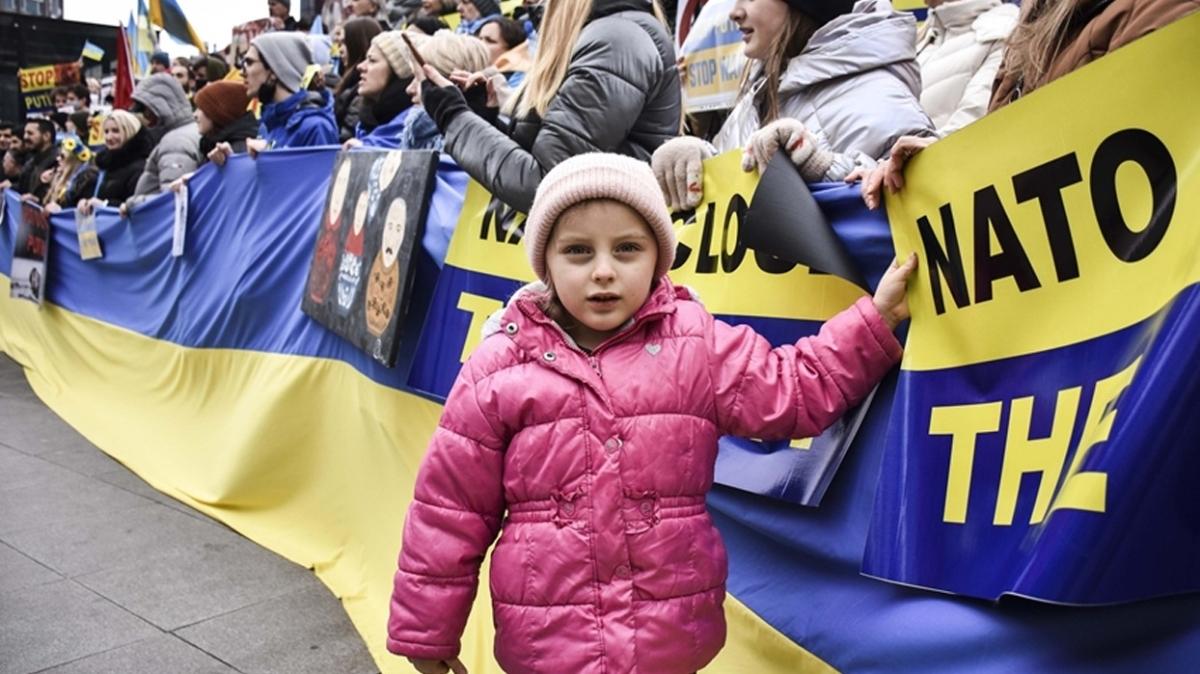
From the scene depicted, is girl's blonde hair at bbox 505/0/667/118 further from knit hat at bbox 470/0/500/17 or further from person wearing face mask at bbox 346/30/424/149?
knit hat at bbox 470/0/500/17

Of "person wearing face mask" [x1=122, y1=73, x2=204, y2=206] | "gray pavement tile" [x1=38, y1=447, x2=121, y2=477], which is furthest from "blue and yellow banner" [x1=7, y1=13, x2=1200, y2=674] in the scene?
"person wearing face mask" [x1=122, y1=73, x2=204, y2=206]

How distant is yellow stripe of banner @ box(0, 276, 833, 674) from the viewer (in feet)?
12.2

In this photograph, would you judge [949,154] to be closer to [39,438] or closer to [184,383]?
[184,383]

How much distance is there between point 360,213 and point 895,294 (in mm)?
2819

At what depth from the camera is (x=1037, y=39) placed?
6.97ft

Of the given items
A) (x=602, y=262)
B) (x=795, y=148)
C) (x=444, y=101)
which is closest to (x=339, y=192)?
(x=444, y=101)

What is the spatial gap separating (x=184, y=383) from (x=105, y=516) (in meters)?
1.00

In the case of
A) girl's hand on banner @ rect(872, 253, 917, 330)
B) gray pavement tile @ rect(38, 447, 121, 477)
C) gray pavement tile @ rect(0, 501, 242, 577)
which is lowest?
gray pavement tile @ rect(38, 447, 121, 477)

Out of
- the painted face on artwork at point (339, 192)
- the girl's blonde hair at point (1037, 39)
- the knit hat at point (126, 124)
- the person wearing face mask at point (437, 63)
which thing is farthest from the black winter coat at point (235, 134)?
the girl's blonde hair at point (1037, 39)

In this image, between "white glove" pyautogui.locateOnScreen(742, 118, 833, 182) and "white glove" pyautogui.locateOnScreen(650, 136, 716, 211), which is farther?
"white glove" pyautogui.locateOnScreen(650, 136, 716, 211)

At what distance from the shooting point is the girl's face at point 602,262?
1957 millimetres

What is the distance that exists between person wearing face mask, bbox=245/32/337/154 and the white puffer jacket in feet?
12.2

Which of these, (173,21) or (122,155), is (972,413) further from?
(173,21)

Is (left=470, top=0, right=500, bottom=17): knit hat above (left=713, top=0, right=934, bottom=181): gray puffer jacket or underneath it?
underneath
